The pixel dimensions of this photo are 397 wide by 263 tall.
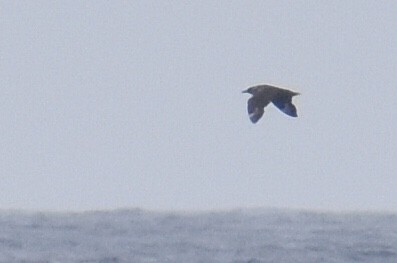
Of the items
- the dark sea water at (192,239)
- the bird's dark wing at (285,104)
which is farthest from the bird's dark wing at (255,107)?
the dark sea water at (192,239)

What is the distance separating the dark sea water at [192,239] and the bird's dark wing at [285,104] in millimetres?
17939

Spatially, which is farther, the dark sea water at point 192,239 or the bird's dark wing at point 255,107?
the dark sea water at point 192,239

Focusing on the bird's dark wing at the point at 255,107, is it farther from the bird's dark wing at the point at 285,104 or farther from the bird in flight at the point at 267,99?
the bird's dark wing at the point at 285,104

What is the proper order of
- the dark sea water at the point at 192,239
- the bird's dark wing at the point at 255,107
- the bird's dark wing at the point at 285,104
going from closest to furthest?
the bird's dark wing at the point at 255,107
the bird's dark wing at the point at 285,104
the dark sea water at the point at 192,239

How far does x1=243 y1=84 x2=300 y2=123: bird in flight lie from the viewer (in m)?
22.3

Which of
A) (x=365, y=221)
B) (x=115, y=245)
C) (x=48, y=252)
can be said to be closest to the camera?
(x=48, y=252)

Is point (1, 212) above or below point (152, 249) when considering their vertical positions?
above

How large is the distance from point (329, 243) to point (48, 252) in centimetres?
849

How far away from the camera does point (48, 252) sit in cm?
4278

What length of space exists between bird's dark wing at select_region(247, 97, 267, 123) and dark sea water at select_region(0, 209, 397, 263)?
59.8 feet

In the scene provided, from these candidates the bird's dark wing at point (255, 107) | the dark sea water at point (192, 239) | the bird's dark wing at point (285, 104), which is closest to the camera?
the bird's dark wing at point (255, 107)

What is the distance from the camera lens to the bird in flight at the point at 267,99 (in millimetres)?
22344

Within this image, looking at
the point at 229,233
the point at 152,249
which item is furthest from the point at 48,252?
the point at 229,233

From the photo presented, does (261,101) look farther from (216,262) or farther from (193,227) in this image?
(193,227)
